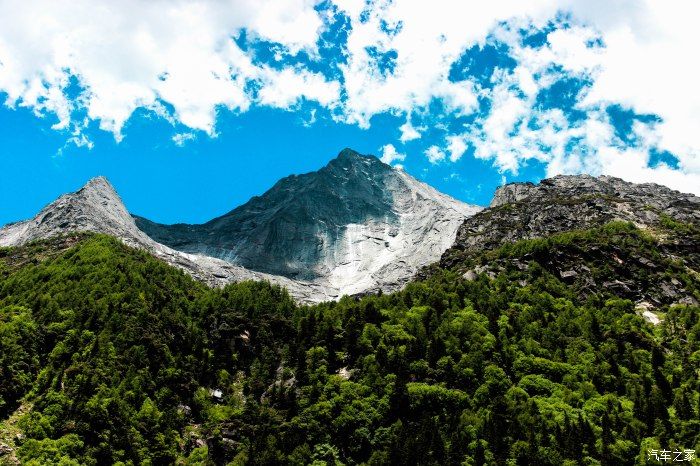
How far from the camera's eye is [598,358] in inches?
4712

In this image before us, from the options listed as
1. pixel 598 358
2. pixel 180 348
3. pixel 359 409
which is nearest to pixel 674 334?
pixel 598 358

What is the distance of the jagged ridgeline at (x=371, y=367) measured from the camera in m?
102

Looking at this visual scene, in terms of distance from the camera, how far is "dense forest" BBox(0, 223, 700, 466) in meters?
102

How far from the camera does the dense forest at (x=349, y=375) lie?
10156 cm

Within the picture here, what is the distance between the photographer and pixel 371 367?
12181 centimetres

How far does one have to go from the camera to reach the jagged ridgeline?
102m

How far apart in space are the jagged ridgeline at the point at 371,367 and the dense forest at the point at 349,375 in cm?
34

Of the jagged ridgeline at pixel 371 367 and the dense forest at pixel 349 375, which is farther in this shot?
the jagged ridgeline at pixel 371 367

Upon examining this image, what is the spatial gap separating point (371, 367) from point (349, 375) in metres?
5.50

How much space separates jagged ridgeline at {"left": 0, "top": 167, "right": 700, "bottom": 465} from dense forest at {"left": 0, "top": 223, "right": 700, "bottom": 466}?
1.13 ft

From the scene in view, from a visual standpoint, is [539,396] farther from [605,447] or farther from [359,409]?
[359,409]

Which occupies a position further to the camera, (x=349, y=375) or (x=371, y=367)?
(x=349, y=375)

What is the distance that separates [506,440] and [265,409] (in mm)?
44989

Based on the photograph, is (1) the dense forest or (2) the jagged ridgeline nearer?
(1) the dense forest
